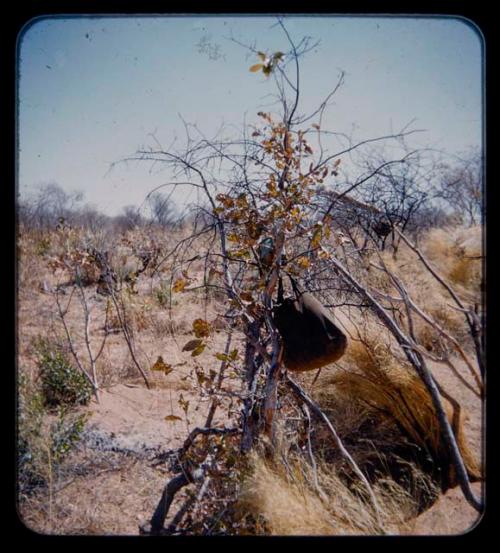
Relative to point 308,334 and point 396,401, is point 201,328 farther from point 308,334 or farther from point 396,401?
point 396,401

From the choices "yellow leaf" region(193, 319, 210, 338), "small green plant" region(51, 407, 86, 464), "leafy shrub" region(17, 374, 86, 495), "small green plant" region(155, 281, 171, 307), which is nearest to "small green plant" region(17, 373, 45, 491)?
"leafy shrub" region(17, 374, 86, 495)

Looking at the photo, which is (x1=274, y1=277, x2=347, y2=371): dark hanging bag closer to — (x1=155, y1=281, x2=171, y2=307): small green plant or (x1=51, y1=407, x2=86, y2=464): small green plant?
(x1=51, y1=407, x2=86, y2=464): small green plant

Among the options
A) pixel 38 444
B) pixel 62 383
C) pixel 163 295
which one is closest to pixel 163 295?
pixel 163 295

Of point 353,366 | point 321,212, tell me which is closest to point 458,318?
point 353,366

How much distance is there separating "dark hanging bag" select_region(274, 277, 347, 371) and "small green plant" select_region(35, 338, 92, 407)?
2.81m

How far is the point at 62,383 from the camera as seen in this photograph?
14.5ft

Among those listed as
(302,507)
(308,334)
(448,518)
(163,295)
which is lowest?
(448,518)

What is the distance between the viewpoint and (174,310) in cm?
791

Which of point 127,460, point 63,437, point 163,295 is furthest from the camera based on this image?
point 163,295

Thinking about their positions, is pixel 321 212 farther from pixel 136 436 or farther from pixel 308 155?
pixel 136 436

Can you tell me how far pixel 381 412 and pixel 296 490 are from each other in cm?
158

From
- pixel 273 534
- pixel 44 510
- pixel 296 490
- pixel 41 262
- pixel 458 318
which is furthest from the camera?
pixel 41 262

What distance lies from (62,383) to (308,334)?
3055mm

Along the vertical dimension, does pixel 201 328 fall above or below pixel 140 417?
above
